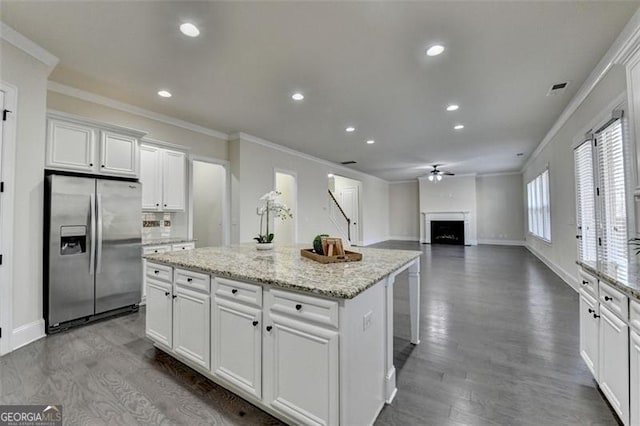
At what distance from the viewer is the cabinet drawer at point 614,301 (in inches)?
57.6

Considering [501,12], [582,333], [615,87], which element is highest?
[501,12]

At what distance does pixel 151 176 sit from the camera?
4184 millimetres

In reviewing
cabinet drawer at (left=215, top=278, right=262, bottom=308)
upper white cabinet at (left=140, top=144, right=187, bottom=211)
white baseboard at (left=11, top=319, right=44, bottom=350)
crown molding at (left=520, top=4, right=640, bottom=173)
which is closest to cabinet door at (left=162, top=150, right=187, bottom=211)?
upper white cabinet at (left=140, top=144, right=187, bottom=211)

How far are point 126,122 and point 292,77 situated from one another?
8.87ft

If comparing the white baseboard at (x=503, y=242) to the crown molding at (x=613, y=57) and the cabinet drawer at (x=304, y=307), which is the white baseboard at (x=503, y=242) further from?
the cabinet drawer at (x=304, y=307)

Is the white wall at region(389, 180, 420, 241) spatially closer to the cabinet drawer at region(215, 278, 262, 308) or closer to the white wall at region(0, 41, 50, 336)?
the cabinet drawer at region(215, 278, 262, 308)

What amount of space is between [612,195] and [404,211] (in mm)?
9583

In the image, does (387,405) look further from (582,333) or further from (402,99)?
(402,99)

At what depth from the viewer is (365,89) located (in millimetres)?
3518

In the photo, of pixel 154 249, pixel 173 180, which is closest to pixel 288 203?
pixel 173 180

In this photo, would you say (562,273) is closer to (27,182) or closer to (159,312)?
(159,312)

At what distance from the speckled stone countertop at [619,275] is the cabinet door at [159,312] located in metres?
3.04

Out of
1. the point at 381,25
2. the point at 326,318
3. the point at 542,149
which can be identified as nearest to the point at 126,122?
the point at 381,25

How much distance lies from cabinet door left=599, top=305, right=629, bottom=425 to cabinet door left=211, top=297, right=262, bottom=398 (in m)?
2.05
